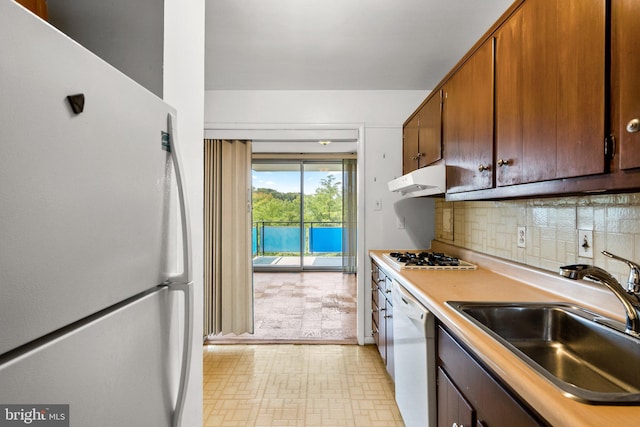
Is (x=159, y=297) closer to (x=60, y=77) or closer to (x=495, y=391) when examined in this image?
(x=60, y=77)

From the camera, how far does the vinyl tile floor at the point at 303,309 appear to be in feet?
11.3

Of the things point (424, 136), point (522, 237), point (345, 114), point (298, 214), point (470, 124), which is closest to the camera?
point (470, 124)

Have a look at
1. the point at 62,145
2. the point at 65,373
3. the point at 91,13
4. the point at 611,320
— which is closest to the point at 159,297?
the point at 65,373

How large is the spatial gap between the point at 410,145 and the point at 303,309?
258cm

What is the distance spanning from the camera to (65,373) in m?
0.54

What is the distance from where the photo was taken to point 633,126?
0.84 metres

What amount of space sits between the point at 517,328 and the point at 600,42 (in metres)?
1.05

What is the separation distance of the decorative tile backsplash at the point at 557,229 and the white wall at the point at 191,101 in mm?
1645

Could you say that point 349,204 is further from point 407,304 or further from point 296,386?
point 407,304

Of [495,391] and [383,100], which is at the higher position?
[383,100]

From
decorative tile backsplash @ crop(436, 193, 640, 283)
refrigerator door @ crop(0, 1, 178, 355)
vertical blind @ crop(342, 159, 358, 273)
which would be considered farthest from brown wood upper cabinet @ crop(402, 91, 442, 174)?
vertical blind @ crop(342, 159, 358, 273)

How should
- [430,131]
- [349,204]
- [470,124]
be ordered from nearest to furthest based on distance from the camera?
[470,124] → [430,131] → [349,204]

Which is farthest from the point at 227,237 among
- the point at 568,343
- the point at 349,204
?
the point at 349,204

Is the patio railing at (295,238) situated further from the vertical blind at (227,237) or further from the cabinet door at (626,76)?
the cabinet door at (626,76)
